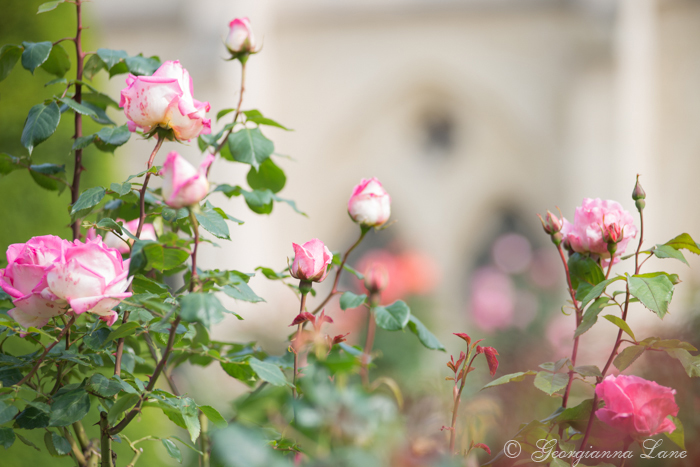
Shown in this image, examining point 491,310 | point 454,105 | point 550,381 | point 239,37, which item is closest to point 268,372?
point 550,381

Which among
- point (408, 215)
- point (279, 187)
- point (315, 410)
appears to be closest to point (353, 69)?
point (408, 215)

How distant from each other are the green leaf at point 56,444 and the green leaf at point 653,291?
0.61 meters

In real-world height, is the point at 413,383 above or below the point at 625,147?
below

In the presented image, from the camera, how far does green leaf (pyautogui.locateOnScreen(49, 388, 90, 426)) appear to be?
0.52 meters

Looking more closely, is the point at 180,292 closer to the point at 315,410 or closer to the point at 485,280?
the point at 315,410

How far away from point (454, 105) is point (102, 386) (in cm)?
617

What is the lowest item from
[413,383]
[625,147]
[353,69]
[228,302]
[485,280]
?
[228,302]

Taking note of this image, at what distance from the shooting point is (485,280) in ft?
11.9

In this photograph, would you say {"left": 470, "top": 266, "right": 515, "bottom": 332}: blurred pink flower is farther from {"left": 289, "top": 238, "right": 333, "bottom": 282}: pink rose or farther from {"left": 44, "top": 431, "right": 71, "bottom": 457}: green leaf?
{"left": 44, "top": 431, "right": 71, "bottom": 457}: green leaf

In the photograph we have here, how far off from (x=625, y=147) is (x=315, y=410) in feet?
18.6

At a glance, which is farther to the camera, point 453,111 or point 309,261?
point 453,111

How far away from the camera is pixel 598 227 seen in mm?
621

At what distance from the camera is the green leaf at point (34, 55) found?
2.18 feet

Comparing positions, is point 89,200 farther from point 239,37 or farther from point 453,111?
point 453,111
